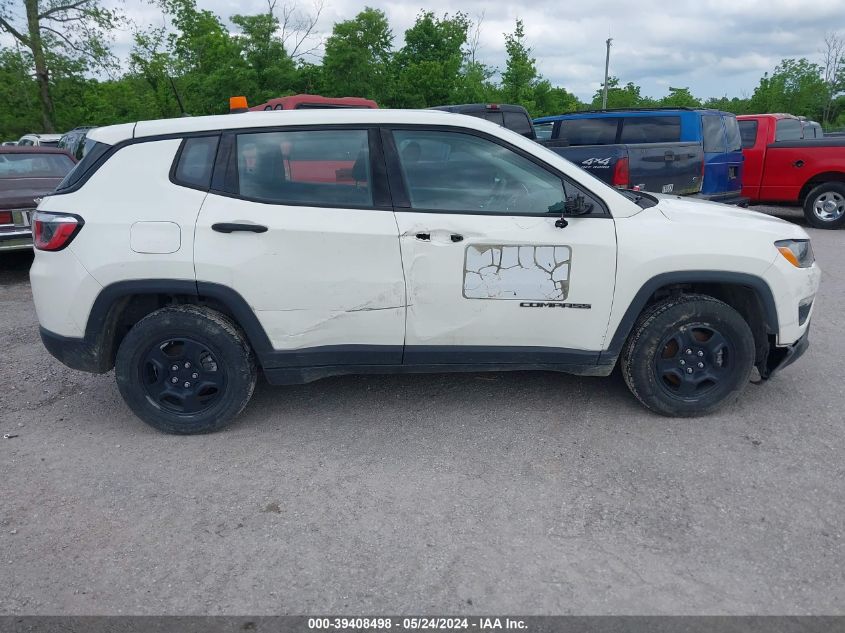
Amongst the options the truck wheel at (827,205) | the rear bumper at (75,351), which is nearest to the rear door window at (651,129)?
the truck wheel at (827,205)

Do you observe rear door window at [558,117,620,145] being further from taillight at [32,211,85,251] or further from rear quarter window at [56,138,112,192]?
taillight at [32,211,85,251]

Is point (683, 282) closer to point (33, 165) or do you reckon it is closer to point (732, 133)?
point (732, 133)

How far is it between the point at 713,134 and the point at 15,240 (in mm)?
9276

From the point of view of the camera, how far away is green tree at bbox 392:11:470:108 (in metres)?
23.1

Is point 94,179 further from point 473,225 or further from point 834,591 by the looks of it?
point 834,591

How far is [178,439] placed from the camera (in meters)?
3.78

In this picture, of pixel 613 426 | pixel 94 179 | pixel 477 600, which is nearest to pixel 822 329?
pixel 613 426

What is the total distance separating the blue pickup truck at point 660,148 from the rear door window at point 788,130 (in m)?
3.26

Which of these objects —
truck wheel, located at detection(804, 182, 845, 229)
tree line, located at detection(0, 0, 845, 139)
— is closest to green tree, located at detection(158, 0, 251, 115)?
tree line, located at detection(0, 0, 845, 139)

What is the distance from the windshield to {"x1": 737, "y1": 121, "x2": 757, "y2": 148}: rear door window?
1121 centimetres

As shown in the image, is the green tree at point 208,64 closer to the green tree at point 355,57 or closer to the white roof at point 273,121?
the green tree at point 355,57

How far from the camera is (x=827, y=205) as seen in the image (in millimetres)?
11062

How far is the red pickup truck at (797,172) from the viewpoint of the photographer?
35.6 ft

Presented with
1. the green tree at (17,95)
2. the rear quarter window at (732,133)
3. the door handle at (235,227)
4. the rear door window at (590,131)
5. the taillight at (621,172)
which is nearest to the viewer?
the door handle at (235,227)
